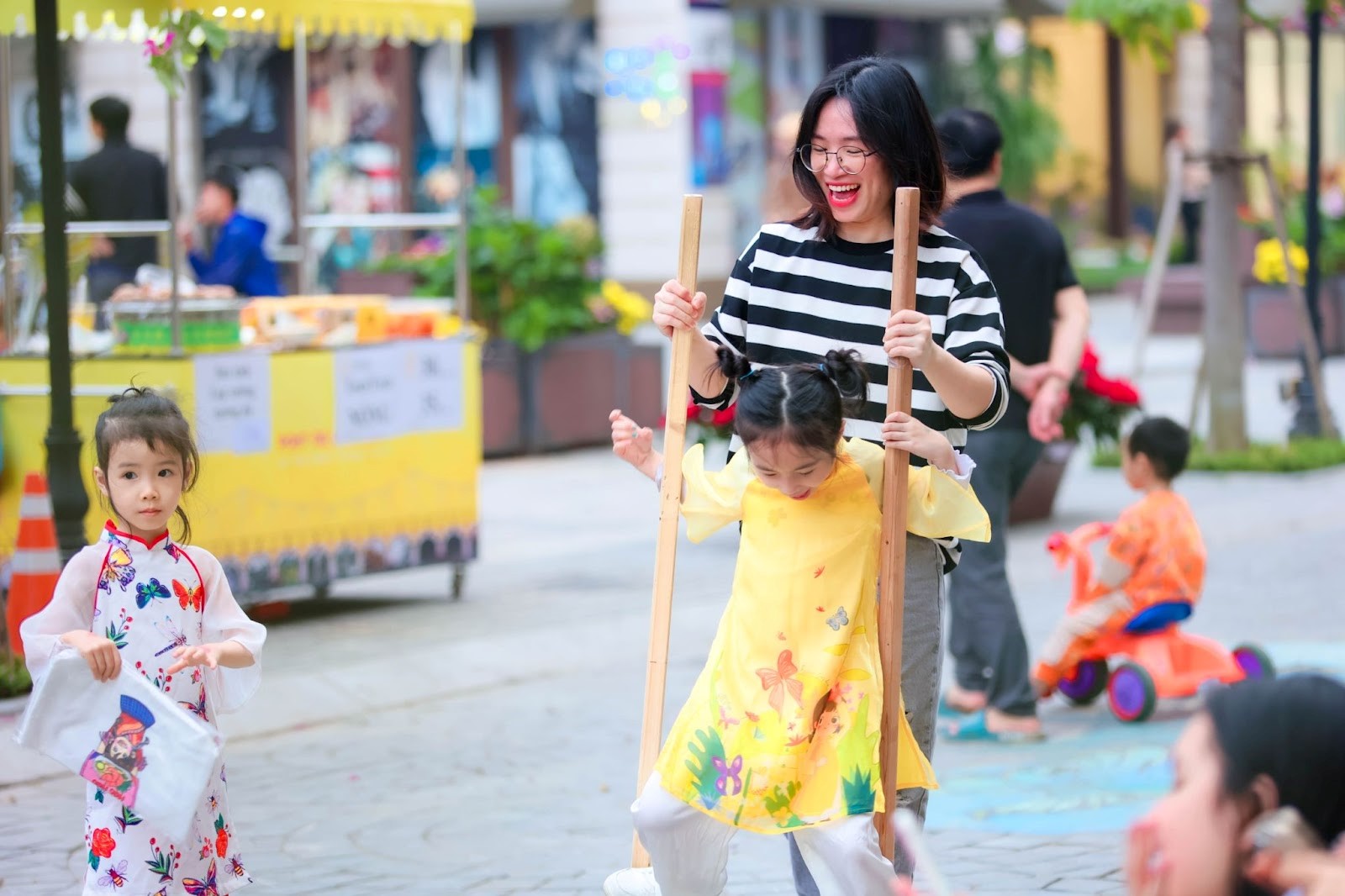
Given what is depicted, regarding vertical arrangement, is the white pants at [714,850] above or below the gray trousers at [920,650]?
below

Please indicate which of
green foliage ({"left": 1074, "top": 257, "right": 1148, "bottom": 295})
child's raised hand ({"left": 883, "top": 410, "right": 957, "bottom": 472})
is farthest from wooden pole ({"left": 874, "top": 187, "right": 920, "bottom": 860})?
green foliage ({"left": 1074, "top": 257, "right": 1148, "bottom": 295})

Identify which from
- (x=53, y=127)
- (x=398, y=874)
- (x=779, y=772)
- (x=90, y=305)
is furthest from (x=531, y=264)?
(x=779, y=772)

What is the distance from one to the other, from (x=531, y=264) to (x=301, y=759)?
790cm

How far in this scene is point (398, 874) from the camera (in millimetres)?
5148

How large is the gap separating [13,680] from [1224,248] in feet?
26.9

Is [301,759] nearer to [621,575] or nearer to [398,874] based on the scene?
[398,874]

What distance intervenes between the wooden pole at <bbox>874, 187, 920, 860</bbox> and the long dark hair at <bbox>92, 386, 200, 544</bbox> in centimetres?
146

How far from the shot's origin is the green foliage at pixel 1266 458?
1205 centimetres

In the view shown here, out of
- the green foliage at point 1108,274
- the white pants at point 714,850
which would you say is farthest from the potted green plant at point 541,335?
the green foliage at point 1108,274

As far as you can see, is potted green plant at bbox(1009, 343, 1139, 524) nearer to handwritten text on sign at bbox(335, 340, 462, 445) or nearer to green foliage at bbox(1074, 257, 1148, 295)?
handwritten text on sign at bbox(335, 340, 462, 445)

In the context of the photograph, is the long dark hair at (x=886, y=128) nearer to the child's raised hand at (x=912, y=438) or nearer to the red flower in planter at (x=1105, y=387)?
the child's raised hand at (x=912, y=438)

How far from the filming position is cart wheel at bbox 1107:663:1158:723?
6.66 metres

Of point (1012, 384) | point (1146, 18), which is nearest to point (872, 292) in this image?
point (1012, 384)

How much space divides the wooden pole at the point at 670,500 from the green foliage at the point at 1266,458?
345 inches
